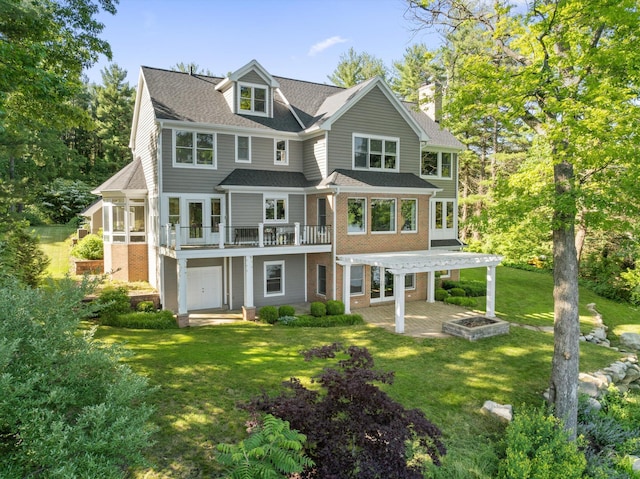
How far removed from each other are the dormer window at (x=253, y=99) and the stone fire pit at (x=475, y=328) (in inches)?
536

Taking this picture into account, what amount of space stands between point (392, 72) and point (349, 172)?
36.6 meters

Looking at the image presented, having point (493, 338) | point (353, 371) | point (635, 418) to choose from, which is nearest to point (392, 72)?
point (493, 338)

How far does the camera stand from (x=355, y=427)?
5.80m

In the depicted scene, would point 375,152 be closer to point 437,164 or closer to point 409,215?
point 409,215

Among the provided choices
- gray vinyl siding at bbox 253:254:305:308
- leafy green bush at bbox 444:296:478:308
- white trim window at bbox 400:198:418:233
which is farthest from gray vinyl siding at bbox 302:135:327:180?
leafy green bush at bbox 444:296:478:308

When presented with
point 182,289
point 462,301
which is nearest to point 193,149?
point 182,289

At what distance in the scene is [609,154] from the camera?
877 cm

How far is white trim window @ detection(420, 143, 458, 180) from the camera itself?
23.8m

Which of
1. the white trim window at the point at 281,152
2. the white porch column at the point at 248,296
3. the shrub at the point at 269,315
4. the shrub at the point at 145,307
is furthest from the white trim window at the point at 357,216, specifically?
the shrub at the point at 145,307

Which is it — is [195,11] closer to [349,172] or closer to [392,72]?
[349,172]

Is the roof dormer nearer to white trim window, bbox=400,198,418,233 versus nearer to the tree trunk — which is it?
white trim window, bbox=400,198,418,233

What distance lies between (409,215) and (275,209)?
23.1 feet

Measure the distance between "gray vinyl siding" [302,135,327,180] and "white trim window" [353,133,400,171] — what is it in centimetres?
173

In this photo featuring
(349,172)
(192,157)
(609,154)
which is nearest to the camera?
(609,154)
